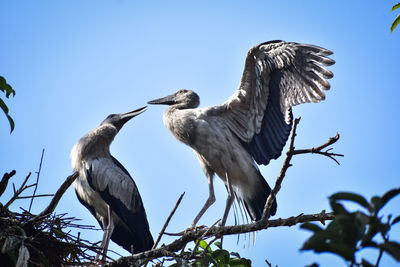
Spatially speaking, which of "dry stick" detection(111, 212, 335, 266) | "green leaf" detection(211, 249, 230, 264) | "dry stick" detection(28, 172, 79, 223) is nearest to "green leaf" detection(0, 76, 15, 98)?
"dry stick" detection(28, 172, 79, 223)

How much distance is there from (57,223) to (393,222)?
3417mm

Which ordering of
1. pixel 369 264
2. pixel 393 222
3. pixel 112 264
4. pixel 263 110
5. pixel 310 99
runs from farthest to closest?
pixel 263 110 → pixel 310 99 → pixel 112 264 → pixel 393 222 → pixel 369 264

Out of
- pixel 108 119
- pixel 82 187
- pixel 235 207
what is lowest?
pixel 235 207

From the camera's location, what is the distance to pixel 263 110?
20.5ft

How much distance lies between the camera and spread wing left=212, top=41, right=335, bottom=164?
19.3ft

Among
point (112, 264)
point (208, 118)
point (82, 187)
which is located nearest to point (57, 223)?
point (112, 264)

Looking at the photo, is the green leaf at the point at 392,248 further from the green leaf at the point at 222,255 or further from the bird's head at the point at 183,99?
the bird's head at the point at 183,99

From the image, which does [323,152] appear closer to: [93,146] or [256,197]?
[256,197]

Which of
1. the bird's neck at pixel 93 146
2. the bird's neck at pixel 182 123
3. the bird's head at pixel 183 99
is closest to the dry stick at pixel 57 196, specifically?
the bird's neck at pixel 182 123

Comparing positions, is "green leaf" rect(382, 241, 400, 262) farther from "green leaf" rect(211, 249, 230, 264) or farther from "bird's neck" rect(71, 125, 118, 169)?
"bird's neck" rect(71, 125, 118, 169)

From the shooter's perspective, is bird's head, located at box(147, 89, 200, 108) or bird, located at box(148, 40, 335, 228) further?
bird's head, located at box(147, 89, 200, 108)

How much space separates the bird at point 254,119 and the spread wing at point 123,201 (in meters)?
0.74

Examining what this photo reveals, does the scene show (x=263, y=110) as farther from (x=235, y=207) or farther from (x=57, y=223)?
(x=57, y=223)

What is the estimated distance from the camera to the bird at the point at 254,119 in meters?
5.93
